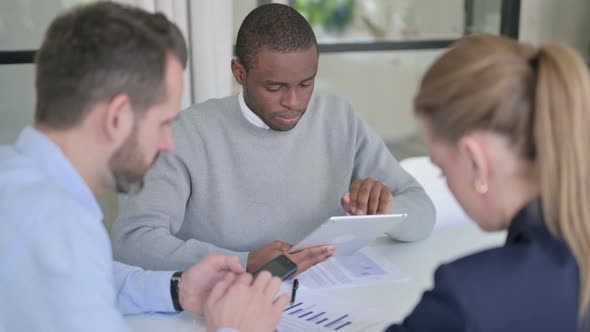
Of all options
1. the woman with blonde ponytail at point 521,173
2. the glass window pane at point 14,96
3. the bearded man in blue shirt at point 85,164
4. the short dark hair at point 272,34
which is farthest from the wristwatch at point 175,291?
the glass window pane at point 14,96

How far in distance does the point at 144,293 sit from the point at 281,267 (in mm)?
276

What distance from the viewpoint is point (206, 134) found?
1.79 m

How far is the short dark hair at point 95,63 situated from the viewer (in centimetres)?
101

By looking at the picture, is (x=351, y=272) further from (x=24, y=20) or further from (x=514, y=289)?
(x=24, y=20)

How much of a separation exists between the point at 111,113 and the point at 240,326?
41 cm

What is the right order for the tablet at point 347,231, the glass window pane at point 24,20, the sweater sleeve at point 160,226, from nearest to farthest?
the tablet at point 347,231 → the sweater sleeve at point 160,226 → the glass window pane at point 24,20

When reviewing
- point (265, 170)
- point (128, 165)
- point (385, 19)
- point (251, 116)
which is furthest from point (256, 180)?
point (385, 19)

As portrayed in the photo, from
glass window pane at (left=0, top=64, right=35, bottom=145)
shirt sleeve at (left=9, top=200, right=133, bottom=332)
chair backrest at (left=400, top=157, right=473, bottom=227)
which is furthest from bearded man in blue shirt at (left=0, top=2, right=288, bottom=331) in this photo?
glass window pane at (left=0, top=64, right=35, bottom=145)

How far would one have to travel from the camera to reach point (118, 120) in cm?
103

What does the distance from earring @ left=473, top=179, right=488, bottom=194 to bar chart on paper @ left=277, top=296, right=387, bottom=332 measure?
413 mm

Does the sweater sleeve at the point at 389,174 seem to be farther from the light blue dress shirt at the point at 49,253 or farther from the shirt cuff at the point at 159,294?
the light blue dress shirt at the point at 49,253

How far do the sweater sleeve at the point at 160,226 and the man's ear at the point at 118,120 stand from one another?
474 millimetres

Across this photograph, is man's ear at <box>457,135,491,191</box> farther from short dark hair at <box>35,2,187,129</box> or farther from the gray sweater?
the gray sweater

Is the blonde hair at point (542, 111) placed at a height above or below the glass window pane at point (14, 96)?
above
